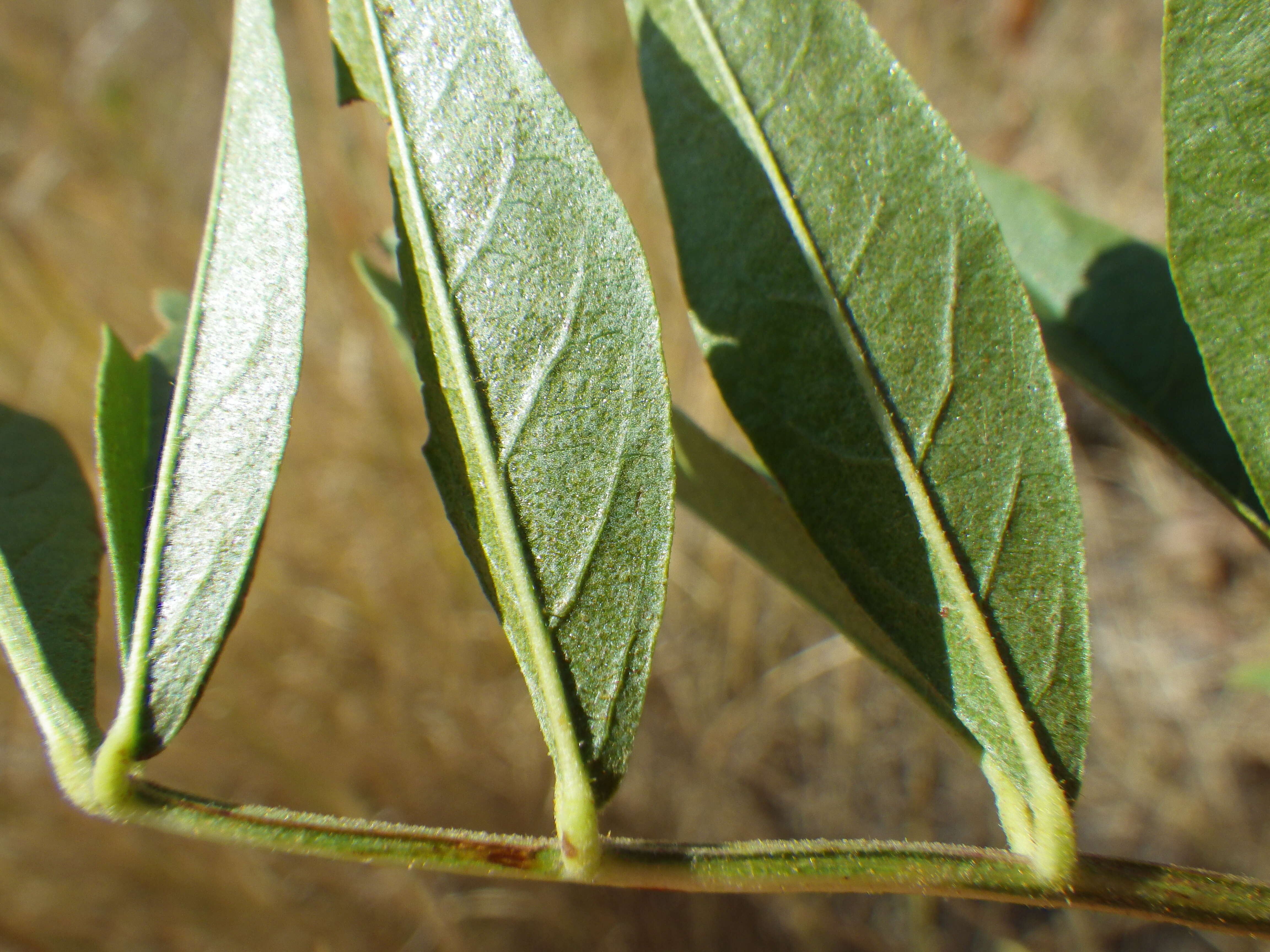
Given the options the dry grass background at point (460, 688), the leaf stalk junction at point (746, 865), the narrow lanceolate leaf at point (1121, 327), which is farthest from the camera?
the dry grass background at point (460, 688)

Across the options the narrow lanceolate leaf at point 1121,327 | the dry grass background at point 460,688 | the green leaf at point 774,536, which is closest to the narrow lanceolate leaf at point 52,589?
the green leaf at point 774,536

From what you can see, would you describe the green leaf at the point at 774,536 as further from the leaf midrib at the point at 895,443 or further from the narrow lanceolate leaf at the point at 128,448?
the narrow lanceolate leaf at the point at 128,448

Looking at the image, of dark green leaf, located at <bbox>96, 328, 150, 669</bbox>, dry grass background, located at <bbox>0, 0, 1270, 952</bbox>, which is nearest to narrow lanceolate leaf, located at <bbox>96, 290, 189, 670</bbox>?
dark green leaf, located at <bbox>96, 328, 150, 669</bbox>

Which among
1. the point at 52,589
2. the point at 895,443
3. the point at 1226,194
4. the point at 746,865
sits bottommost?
the point at 746,865

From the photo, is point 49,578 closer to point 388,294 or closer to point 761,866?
point 388,294

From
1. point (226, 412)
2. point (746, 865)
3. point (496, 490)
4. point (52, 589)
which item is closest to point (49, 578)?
point (52, 589)

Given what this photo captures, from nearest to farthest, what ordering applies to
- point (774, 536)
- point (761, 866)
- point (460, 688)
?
point (761, 866)
point (774, 536)
point (460, 688)
